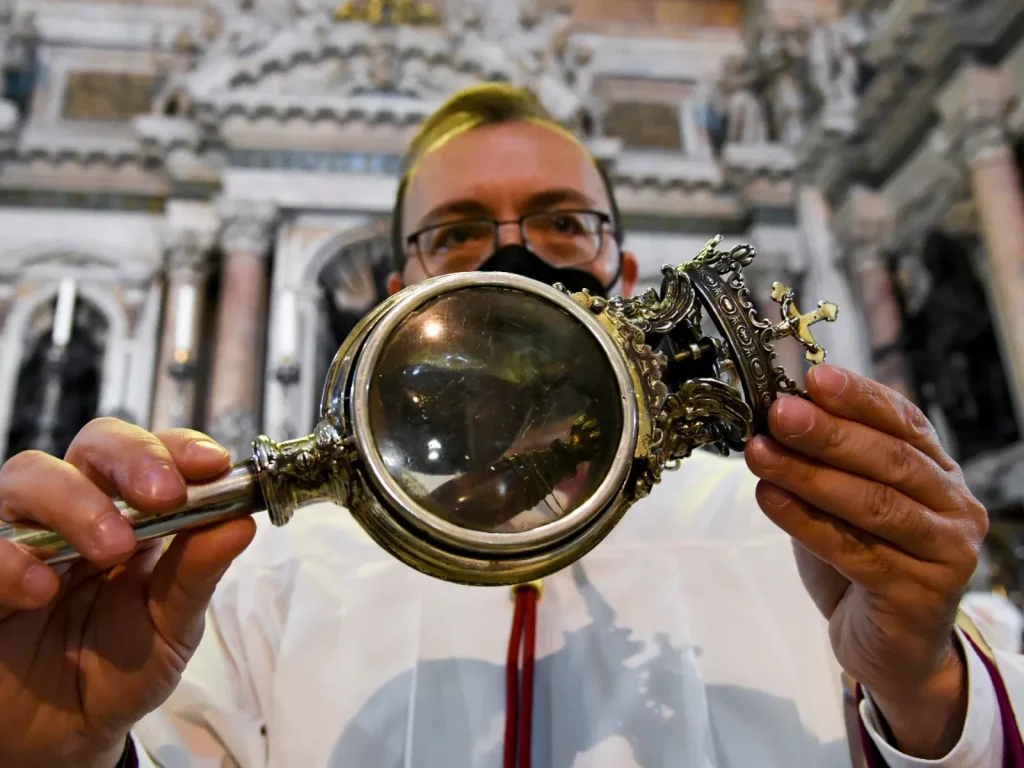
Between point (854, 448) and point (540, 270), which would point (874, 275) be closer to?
point (540, 270)

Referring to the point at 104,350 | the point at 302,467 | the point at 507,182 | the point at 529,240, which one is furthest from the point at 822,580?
the point at 104,350

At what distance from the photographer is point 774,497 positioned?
0.78 metres

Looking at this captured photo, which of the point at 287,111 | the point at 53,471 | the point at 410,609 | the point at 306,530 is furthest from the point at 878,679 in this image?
the point at 287,111

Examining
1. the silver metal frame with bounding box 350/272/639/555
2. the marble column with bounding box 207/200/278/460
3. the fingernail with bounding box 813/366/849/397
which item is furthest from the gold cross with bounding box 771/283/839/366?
the marble column with bounding box 207/200/278/460

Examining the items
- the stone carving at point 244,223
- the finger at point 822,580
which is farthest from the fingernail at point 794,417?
the stone carving at point 244,223

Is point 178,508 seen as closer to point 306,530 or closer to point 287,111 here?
point 306,530

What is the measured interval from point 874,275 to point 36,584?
6.36 meters

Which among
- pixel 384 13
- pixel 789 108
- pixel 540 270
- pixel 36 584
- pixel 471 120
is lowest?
pixel 36 584

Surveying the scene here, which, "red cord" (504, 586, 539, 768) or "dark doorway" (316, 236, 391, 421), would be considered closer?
"red cord" (504, 586, 539, 768)

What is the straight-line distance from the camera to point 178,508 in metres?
0.67

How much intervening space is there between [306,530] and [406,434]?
2.67ft

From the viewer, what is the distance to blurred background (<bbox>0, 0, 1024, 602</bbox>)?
505 cm

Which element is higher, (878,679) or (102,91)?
(102,91)

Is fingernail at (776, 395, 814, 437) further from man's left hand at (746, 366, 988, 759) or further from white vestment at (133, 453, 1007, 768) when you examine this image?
white vestment at (133, 453, 1007, 768)
